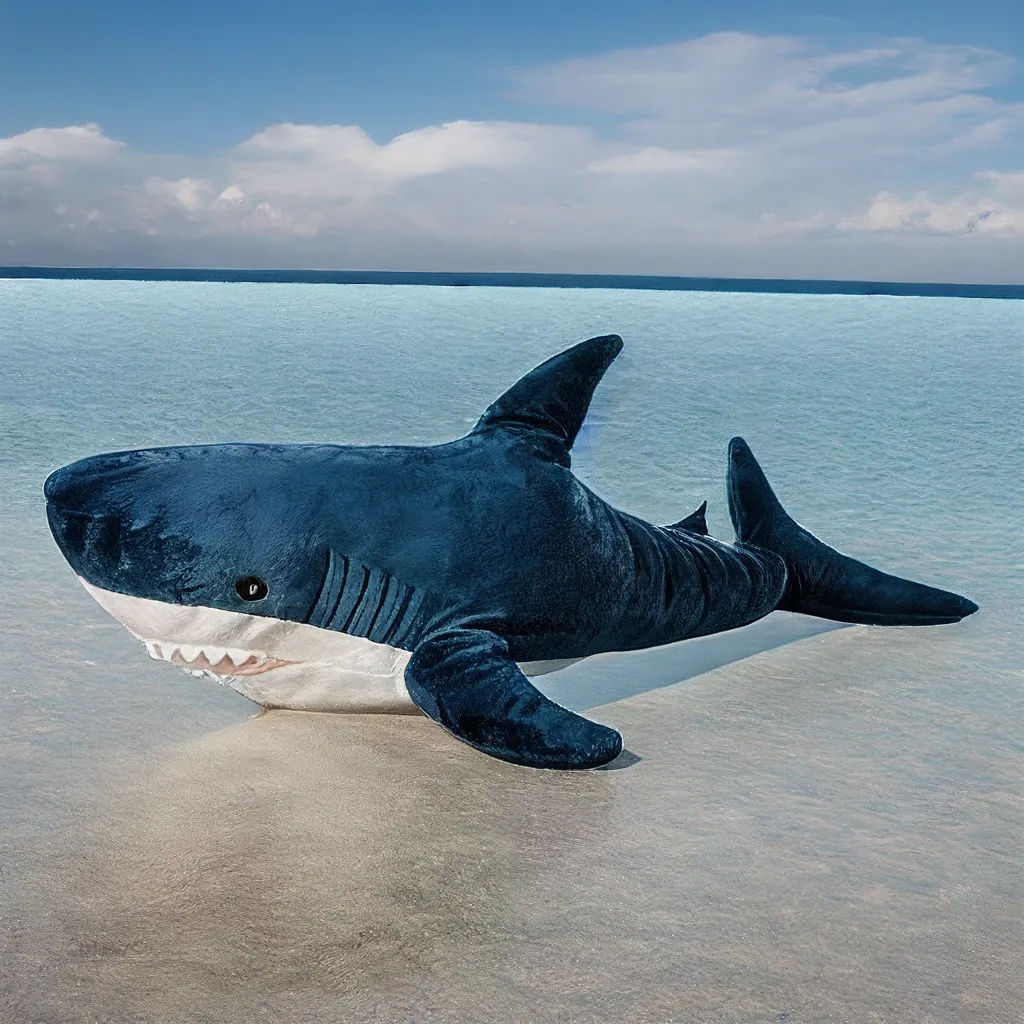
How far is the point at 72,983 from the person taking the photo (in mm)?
2146

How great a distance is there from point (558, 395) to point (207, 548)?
3.90 feet

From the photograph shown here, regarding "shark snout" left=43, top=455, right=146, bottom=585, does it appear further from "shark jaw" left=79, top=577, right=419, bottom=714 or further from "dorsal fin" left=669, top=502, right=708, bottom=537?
"dorsal fin" left=669, top=502, right=708, bottom=537

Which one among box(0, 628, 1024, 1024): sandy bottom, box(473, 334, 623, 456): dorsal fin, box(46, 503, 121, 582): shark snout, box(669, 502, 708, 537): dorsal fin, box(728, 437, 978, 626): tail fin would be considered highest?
box(473, 334, 623, 456): dorsal fin

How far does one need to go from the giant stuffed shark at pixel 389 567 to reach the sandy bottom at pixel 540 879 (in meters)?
0.24

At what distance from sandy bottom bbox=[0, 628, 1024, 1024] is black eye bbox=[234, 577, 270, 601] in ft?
1.59

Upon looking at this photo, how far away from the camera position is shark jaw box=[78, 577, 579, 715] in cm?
292

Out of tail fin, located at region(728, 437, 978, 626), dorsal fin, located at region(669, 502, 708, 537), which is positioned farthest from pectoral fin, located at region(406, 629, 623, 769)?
tail fin, located at region(728, 437, 978, 626)

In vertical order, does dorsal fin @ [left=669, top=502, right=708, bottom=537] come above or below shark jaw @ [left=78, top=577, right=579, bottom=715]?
above

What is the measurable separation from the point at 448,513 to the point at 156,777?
1001 mm

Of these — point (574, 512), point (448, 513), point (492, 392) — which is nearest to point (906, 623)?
point (574, 512)

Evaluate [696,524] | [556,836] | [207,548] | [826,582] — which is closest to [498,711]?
[556,836]

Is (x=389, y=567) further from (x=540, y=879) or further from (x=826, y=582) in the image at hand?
(x=826, y=582)

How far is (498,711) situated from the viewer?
2713 millimetres

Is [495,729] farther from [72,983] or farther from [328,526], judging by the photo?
[72,983]
